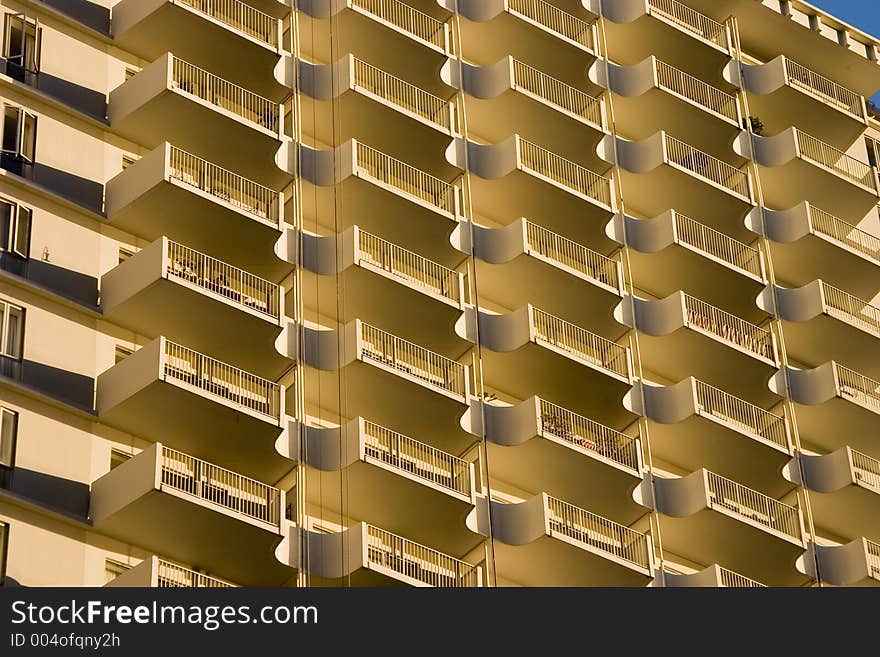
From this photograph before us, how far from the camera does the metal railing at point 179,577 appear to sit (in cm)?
4503

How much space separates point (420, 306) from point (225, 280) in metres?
4.96

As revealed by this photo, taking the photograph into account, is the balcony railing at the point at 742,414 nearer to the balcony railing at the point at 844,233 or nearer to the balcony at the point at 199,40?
the balcony railing at the point at 844,233

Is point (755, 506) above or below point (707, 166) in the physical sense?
below

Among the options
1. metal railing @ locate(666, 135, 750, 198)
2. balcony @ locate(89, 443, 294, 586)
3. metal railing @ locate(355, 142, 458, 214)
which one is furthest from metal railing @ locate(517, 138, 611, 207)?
balcony @ locate(89, 443, 294, 586)

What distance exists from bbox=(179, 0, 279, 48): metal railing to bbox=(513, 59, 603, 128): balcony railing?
731cm

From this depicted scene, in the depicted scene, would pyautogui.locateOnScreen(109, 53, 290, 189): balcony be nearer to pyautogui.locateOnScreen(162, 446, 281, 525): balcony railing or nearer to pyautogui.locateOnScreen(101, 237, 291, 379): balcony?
pyautogui.locateOnScreen(101, 237, 291, 379): balcony

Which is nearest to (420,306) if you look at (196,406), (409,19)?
(196,406)

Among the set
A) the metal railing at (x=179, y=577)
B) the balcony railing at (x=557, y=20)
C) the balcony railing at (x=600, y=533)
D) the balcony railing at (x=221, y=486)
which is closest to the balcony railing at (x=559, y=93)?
the balcony railing at (x=557, y=20)

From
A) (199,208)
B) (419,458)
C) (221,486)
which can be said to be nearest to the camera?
(221,486)

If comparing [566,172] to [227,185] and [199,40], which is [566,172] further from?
[199,40]

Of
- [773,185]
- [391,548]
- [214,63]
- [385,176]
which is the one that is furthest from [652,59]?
[391,548]

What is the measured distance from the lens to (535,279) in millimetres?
54875

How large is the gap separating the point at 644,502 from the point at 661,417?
9.05 ft

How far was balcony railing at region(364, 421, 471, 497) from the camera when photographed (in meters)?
50.2
